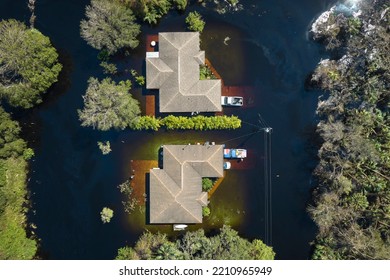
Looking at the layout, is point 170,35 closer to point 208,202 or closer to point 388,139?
point 208,202

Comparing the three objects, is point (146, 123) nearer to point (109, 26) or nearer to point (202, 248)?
point (109, 26)

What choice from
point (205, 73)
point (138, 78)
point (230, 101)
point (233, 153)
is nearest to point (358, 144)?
point (233, 153)

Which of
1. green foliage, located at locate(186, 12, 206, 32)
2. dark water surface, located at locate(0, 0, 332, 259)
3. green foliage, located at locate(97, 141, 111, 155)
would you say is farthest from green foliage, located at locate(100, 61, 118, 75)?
green foliage, located at locate(186, 12, 206, 32)

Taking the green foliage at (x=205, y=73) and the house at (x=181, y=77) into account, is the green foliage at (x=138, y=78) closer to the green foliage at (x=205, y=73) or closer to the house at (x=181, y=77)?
the house at (x=181, y=77)

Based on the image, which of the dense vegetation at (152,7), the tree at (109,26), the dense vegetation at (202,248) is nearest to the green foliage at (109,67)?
the tree at (109,26)

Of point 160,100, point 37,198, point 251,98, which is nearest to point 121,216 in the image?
point 37,198

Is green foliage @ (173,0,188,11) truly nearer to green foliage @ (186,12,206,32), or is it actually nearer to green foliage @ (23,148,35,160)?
green foliage @ (186,12,206,32)
